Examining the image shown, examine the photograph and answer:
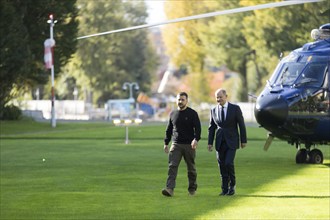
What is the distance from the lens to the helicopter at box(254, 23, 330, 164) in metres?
27.4

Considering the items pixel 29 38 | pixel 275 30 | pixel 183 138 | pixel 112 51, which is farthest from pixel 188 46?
pixel 183 138

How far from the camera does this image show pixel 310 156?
29016mm

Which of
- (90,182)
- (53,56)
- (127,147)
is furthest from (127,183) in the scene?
(53,56)

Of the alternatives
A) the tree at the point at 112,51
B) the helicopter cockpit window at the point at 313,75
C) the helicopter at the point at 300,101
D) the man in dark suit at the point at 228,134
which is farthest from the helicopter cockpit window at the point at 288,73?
the tree at the point at 112,51

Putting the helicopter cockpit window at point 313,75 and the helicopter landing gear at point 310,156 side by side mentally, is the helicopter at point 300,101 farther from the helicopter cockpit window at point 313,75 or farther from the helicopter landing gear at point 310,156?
the helicopter landing gear at point 310,156

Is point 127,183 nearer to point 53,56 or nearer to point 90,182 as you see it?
point 90,182

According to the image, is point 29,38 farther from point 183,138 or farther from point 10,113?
point 183,138

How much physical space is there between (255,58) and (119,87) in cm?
2377

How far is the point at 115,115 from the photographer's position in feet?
314

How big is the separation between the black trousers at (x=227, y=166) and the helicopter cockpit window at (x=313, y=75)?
7509 mm

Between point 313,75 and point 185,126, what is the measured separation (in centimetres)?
862

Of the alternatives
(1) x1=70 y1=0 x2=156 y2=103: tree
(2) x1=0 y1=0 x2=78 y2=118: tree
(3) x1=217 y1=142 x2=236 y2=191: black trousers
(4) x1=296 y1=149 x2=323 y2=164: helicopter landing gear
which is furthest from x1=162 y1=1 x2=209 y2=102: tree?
(3) x1=217 y1=142 x2=236 y2=191: black trousers

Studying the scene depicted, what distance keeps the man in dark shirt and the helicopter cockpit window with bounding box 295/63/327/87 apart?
8128 millimetres

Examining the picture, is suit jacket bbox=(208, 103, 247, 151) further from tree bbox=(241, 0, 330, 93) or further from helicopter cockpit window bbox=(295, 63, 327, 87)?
tree bbox=(241, 0, 330, 93)
